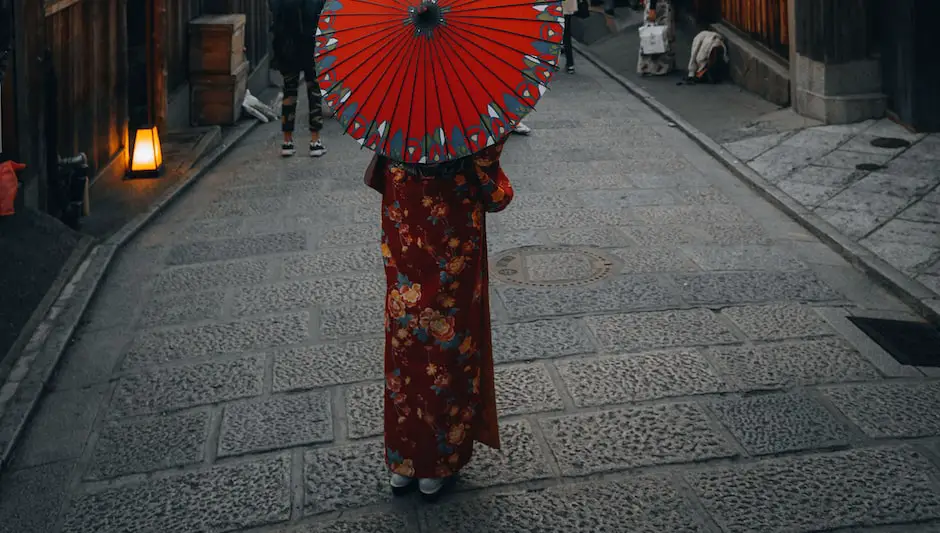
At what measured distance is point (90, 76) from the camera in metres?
10.8

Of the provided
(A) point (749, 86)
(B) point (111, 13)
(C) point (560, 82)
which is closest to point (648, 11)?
(C) point (560, 82)

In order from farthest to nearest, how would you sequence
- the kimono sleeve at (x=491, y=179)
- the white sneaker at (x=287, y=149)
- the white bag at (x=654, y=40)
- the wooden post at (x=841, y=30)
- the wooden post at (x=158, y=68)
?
the white bag at (x=654, y=40) < the white sneaker at (x=287, y=149) < the wooden post at (x=841, y=30) < the wooden post at (x=158, y=68) < the kimono sleeve at (x=491, y=179)

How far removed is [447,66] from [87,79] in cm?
805

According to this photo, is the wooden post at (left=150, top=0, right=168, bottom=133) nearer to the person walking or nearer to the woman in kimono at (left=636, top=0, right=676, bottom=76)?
the person walking

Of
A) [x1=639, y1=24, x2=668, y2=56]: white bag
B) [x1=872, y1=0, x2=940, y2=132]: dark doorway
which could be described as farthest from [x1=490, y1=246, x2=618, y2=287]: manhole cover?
[x1=639, y1=24, x2=668, y2=56]: white bag

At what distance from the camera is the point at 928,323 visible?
6910 mm

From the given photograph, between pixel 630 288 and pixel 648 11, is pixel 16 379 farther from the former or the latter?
pixel 648 11

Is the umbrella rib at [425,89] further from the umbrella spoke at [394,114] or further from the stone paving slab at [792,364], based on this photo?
the stone paving slab at [792,364]

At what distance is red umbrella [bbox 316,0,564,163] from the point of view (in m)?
3.92

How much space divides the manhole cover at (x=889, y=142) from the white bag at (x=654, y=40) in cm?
750

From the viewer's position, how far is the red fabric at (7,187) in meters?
7.36

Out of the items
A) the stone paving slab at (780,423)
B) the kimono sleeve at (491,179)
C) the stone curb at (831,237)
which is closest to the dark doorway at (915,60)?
the stone curb at (831,237)

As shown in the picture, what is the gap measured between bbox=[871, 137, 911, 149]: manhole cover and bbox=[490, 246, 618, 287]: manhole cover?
5.29 m

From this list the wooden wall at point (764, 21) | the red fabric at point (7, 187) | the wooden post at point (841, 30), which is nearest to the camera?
the red fabric at point (7, 187)
